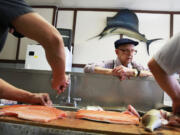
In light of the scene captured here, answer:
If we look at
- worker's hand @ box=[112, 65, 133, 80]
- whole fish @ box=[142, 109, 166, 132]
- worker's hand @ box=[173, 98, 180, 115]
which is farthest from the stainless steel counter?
whole fish @ box=[142, 109, 166, 132]

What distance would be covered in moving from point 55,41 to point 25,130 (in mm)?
365

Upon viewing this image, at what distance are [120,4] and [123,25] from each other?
1.29 ft

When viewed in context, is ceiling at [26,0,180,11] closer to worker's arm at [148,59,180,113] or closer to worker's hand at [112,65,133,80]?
worker's hand at [112,65,133,80]

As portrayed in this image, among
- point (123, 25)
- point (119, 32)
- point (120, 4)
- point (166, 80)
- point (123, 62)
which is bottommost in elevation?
point (166, 80)

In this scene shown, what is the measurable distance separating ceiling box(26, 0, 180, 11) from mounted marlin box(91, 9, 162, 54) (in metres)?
0.15

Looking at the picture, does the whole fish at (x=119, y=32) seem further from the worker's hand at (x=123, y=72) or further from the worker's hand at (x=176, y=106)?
the worker's hand at (x=176, y=106)

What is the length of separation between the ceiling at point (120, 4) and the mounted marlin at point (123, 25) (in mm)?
150

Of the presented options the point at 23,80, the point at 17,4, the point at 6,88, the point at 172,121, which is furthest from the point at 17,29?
the point at 23,80

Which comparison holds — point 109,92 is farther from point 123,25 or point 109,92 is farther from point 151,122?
point 123,25

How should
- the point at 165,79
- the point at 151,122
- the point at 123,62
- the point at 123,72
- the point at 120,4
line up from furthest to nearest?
the point at 120,4 < the point at 123,62 < the point at 123,72 < the point at 165,79 < the point at 151,122

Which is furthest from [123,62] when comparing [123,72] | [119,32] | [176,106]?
[119,32]

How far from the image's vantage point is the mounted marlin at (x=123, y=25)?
3395mm

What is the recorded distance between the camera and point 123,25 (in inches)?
136

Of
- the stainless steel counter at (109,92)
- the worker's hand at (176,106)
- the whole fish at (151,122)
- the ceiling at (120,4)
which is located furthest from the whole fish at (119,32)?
the whole fish at (151,122)
